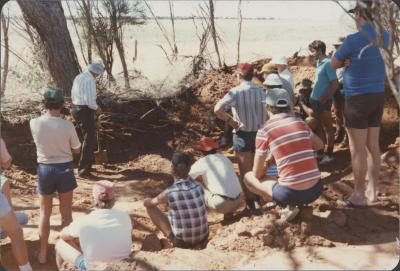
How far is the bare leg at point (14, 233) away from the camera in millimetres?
3924

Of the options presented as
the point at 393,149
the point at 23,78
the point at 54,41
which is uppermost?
the point at 54,41

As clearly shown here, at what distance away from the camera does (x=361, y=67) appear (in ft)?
15.0

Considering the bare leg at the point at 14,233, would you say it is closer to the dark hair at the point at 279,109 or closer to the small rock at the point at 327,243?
the dark hair at the point at 279,109

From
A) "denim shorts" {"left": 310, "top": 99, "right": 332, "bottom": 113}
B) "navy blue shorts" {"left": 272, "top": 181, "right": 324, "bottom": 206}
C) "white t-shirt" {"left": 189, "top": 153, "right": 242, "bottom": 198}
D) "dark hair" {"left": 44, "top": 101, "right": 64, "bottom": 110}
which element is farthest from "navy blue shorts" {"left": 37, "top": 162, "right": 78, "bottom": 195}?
"denim shorts" {"left": 310, "top": 99, "right": 332, "bottom": 113}

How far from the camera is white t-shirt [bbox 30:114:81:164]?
439 cm

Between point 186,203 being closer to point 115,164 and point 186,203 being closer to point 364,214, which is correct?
point 364,214

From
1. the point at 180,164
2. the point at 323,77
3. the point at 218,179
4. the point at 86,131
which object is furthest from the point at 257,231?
the point at 86,131

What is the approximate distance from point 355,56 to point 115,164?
4620 mm

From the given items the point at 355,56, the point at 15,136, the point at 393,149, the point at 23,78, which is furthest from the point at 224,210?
the point at 23,78

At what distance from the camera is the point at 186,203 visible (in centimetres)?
434

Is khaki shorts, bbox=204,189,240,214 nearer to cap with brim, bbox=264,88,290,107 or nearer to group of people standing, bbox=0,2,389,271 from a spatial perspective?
group of people standing, bbox=0,2,389,271

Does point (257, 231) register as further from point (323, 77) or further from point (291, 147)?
point (323, 77)

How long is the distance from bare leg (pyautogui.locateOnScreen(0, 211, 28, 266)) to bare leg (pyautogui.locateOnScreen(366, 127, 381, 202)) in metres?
3.25

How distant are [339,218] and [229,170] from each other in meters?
1.10
